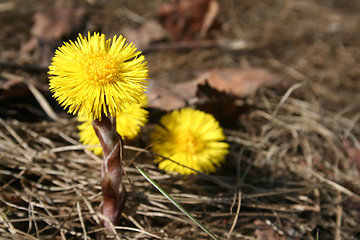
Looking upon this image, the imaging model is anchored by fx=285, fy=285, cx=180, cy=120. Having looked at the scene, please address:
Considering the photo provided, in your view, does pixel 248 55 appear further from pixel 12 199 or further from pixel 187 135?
pixel 12 199

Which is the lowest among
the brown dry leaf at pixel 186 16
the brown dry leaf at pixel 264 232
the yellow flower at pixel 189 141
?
the brown dry leaf at pixel 264 232

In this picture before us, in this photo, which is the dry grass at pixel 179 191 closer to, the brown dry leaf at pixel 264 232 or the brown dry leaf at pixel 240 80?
the brown dry leaf at pixel 264 232

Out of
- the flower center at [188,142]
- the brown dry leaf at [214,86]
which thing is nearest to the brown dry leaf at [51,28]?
the brown dry leaf at [214,86]

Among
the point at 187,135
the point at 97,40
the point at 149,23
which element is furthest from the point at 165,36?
the point at 97,40

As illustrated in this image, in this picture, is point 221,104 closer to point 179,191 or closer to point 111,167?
point 179,191

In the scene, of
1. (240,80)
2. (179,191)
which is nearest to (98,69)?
(179,191)

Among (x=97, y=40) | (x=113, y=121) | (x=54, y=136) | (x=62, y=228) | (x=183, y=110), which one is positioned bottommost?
(x=62, y=228)

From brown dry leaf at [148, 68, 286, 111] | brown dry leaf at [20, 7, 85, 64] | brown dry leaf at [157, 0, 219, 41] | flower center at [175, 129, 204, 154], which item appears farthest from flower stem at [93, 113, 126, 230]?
brown dry leaf at [157, 0, 219, 41]
